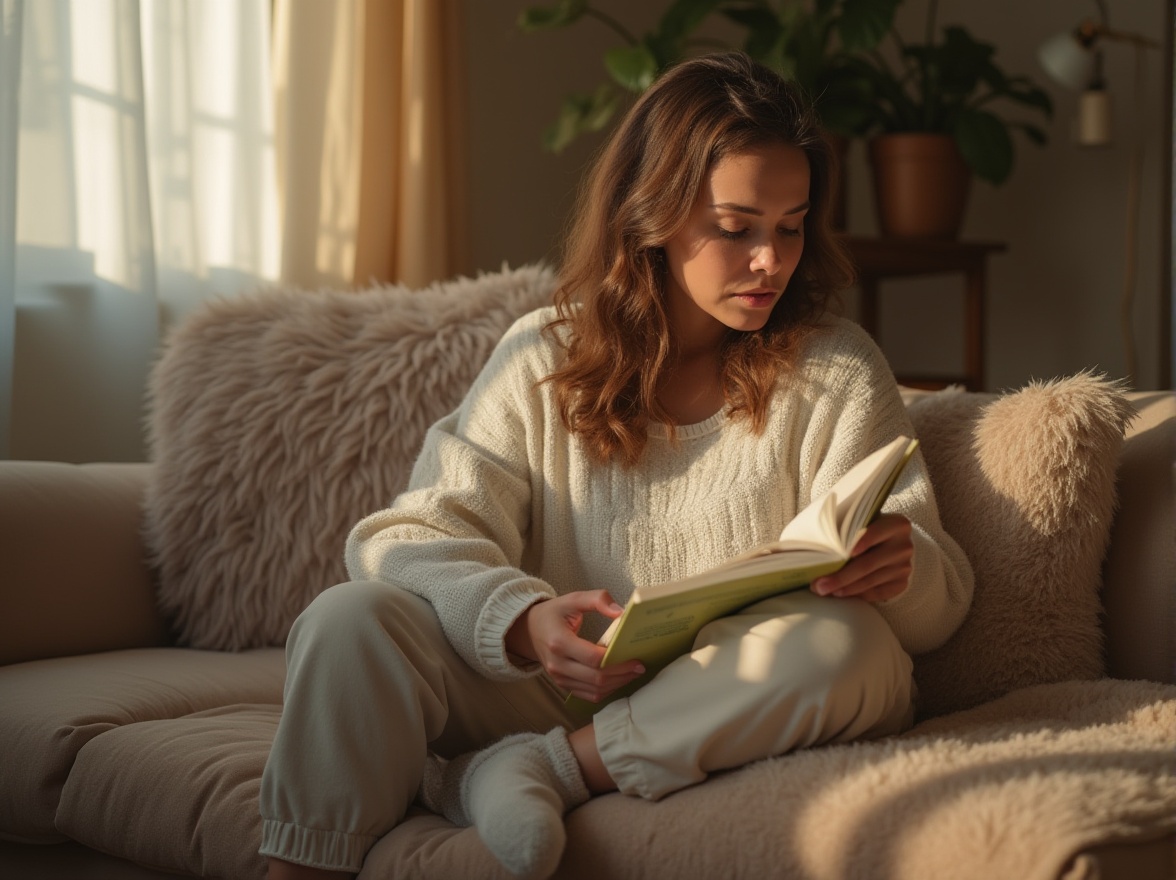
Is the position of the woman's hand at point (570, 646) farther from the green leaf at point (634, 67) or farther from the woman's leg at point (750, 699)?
the green leaf at point (634, 67)

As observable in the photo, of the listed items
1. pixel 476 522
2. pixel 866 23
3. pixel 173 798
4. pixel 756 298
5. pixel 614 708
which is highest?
pixel 866 23

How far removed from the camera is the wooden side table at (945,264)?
2.81m

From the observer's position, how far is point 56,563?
5.23ft

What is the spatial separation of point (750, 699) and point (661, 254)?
2.00 ft

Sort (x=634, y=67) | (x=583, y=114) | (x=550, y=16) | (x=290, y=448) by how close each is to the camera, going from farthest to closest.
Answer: (x=583, y=114), (x=550, y=16), (x=634, y=67), (x=290, y=448)

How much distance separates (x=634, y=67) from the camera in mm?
2600

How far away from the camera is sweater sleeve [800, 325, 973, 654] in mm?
1182

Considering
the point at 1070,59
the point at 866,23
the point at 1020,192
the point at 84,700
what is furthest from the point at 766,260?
the point at 1020,192

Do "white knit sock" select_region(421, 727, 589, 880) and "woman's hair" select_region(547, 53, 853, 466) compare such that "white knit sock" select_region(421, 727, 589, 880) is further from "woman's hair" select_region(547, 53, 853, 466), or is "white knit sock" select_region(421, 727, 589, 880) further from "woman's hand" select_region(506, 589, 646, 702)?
A: "woman's hair" select_region(547, 53, 853, 466)

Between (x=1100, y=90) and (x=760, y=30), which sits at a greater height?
(x=760, y=30)

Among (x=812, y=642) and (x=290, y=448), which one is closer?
(x=812, y=642)

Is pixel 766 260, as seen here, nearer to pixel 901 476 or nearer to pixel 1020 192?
pixel 901 476

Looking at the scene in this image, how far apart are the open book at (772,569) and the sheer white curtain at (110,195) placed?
149 cm

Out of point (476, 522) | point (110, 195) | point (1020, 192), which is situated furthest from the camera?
point (1020, 192)
